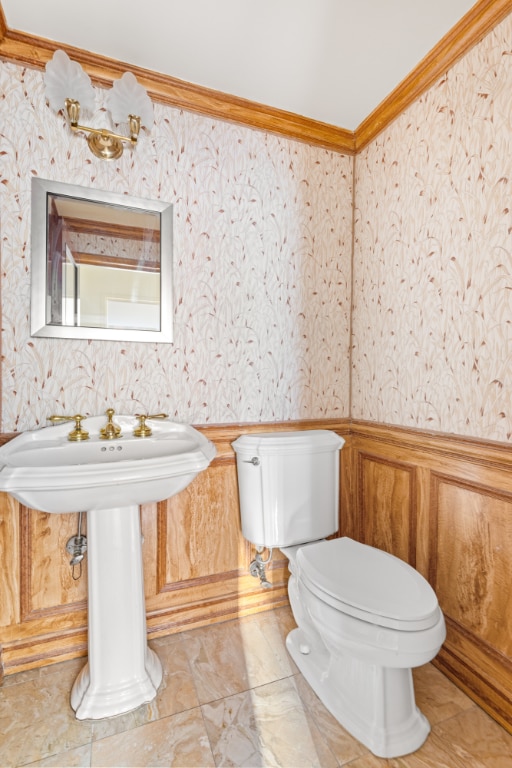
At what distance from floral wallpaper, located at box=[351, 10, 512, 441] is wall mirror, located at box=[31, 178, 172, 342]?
916 millimetres

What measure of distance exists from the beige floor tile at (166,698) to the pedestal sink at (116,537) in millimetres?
24

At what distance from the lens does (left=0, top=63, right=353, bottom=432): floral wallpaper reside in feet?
4.34

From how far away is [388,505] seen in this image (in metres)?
1.60

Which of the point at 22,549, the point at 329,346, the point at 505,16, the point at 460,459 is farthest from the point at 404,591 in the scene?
the point at 505,16

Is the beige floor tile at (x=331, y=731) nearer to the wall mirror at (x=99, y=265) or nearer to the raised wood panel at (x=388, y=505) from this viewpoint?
the raised wood panel at (x=388, y=505)

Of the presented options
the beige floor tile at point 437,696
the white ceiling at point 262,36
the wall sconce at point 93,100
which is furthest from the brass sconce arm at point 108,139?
the beige floor tile at point 437,696

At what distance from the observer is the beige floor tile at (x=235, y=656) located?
1.27m

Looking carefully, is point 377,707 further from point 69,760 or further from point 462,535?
Result: point 69,760

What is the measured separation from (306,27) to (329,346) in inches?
45.8

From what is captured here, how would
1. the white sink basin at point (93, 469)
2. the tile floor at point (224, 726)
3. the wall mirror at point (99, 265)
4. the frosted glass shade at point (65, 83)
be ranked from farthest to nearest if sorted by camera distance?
the wall mirror at point (99, 265), the frosted glass shade at point (65, 83), the tile floor at point (224, 726), the white sink basin at point (93, 469)

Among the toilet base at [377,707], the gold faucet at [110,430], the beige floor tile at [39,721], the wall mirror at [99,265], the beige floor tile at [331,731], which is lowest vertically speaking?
the beige floor tile at [39,721]

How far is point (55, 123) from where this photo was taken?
135 cm

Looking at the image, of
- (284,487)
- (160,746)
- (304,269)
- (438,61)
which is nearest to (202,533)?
(284,487)

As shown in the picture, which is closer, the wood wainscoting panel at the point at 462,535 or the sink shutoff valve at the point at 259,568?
the wood wainscoting panel at the point at 462,535
